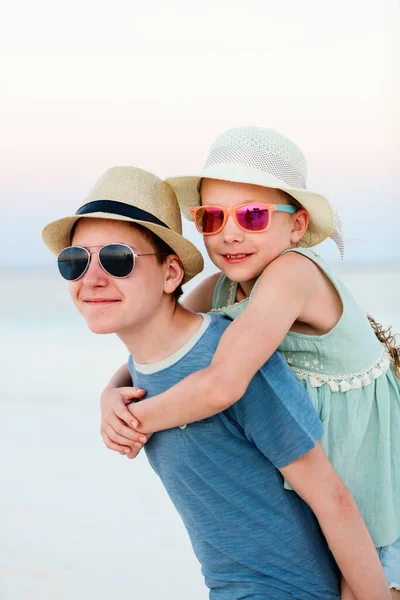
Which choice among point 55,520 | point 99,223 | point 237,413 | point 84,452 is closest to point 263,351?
point 237,413

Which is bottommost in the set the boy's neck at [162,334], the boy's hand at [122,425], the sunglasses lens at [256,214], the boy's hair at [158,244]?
the boy's hand at [122,425]

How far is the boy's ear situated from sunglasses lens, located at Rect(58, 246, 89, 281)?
28cm

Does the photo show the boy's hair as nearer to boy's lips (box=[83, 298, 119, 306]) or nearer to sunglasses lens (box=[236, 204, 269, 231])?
boy's lips (box=[83, 298, 119, 306])

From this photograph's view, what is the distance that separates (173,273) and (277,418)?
60cm

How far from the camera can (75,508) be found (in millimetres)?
7227

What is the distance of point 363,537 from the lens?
2.48 meters

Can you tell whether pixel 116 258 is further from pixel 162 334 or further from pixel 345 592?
pixel 345 592

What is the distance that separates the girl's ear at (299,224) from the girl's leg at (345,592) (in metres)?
1.23

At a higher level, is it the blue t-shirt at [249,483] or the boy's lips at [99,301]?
the boy's lips at [99,301]

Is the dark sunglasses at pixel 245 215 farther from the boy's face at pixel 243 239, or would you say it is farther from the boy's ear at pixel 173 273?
the boy's ear at pixel 173 273

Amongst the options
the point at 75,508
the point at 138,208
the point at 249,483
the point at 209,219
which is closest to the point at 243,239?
the point at 209,219

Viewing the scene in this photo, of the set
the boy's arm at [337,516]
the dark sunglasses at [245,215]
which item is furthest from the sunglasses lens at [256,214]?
the boy's arm at [337,516]

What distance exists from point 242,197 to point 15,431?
7757 mm

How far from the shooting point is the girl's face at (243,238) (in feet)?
9.35
